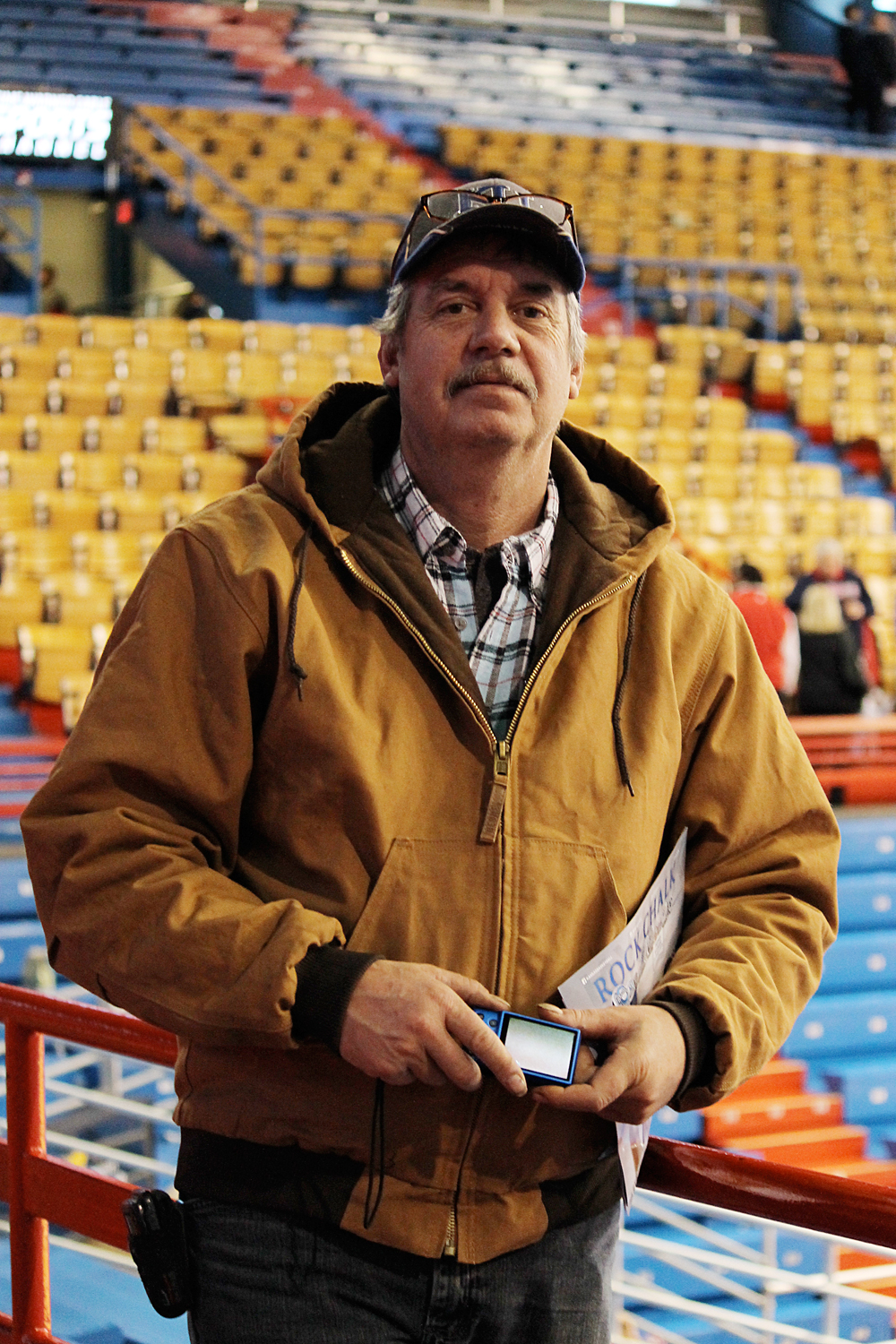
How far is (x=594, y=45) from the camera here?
14.9 m

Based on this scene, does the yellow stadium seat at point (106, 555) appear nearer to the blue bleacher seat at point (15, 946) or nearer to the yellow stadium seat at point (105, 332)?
→ the blue bleacher seat at point (15, 946)

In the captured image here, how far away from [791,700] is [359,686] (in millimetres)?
4966

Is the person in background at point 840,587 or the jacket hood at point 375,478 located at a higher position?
the jacket hood at point 375,478

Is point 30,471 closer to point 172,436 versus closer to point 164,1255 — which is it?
point 172,436

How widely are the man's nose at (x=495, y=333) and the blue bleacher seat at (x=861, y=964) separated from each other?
145 inches

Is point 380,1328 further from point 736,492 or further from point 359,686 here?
point 736,492

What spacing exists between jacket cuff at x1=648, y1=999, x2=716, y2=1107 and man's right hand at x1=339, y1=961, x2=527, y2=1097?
0.15m

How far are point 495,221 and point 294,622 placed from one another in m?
0.44

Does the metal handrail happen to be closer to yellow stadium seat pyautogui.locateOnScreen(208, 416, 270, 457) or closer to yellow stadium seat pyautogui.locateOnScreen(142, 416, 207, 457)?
yellow stadium seat pyautogui.locateOnScreen(208, 416, 270, 457)

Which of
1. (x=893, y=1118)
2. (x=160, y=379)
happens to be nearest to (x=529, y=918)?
(x=893, y=1118)

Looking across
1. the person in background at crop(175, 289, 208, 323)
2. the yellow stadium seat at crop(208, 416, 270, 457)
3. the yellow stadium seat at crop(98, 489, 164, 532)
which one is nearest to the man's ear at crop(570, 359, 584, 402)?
the yellow stadium seat at crop(98, 489, 164, 532)

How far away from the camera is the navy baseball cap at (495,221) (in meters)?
1.30

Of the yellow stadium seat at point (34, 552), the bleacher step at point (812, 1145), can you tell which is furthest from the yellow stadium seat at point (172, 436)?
the bleacher step at point (812, 1145)

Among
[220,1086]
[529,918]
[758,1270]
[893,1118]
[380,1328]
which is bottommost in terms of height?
[893,1118]
